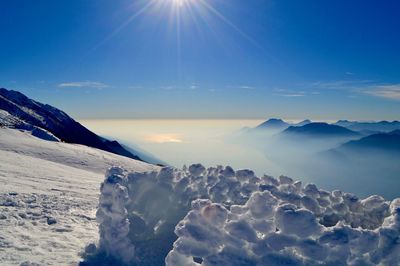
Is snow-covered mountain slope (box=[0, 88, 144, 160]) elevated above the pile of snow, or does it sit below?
above

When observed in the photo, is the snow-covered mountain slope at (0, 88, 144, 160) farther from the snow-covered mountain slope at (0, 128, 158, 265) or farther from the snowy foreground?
the snowy foreground

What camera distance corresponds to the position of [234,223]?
25.2ft

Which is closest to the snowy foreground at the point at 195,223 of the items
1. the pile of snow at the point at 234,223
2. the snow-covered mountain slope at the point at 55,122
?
the pile of snow at the point at 234,223

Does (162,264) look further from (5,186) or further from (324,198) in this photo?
(5,186)

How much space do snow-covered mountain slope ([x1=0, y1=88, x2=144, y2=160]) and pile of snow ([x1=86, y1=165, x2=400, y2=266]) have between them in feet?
300

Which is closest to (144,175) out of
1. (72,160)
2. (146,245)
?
(146,245)

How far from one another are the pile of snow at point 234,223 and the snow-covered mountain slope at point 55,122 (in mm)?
91293

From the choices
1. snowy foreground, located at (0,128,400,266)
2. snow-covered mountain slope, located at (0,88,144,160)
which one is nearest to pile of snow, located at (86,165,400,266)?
snowy foreground, located at (0,128,400,266)

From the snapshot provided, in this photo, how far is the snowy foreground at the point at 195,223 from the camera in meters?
7.36

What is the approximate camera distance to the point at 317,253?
7.23 m

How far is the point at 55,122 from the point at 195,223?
11873cm

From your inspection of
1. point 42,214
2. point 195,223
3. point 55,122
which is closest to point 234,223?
point 195,223

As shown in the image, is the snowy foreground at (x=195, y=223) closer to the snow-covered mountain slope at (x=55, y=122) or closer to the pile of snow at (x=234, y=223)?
the pile of snow at (x=234, y=223)

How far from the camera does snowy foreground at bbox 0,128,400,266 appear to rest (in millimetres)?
7363
